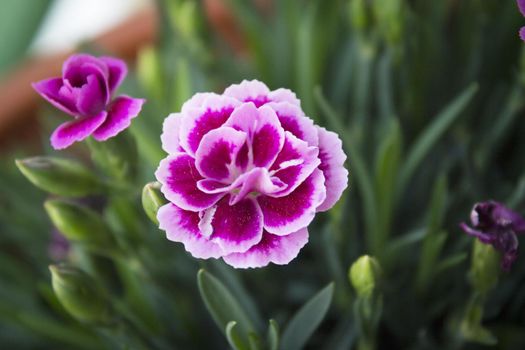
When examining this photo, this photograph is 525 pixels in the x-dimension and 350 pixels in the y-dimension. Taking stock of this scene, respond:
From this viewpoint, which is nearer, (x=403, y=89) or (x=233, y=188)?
(x=233, y=188)

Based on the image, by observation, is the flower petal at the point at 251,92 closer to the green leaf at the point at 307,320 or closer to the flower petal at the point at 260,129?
the flower petal at the point at 260,129

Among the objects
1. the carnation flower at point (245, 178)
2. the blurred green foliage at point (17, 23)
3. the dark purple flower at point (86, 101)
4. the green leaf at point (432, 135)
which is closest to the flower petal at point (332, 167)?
the carnation flower at point (245, 178)

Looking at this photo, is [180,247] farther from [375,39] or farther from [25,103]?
[25,103]

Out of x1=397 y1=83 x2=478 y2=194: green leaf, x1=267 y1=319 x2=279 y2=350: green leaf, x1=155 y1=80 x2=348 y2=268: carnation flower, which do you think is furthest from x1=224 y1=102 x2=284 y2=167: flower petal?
x1=397 y1=83 x2=478 y2=194: green leaf

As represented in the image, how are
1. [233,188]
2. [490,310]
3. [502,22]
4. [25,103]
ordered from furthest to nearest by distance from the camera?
[25,103]
[502,22]
[490,310]
[233,188]

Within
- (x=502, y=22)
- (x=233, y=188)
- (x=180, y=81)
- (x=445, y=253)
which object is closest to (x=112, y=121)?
(x=233, y=188)

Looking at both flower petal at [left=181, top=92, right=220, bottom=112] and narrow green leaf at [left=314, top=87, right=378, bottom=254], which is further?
narrow green leaf at [left=314, top=87, right=378, bottom=254]

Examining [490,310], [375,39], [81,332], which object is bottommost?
[490,310]

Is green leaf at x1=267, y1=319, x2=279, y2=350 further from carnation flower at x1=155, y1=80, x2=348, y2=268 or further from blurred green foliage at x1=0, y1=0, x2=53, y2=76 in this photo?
blurred green foliage at x1=0, y1=0, x2=53, y2=76
